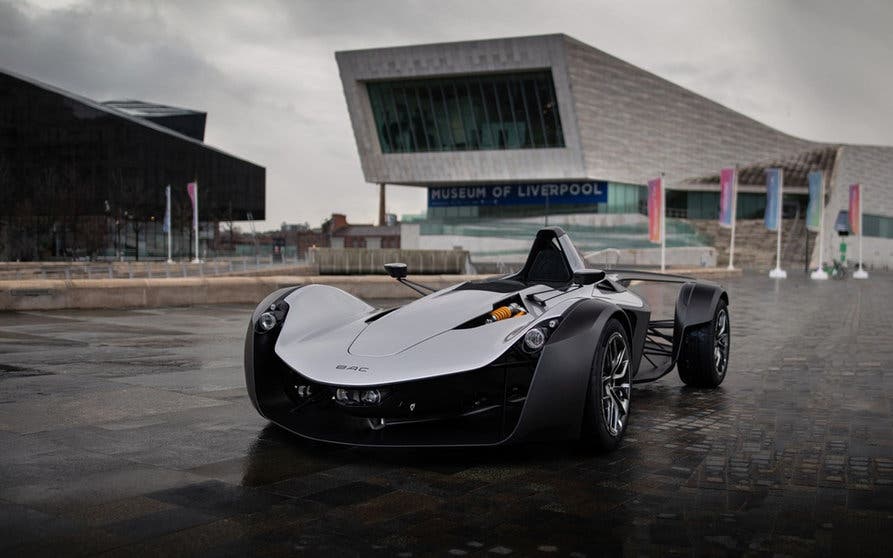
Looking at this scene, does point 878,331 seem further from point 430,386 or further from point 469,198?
point 469,198

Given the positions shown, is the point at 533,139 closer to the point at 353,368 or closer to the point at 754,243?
the point at 754,243

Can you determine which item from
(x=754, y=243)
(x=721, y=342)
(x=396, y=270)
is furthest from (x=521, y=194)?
(x=396, y=270)

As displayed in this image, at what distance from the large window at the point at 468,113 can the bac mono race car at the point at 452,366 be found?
57.9m

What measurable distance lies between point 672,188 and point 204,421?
232ft

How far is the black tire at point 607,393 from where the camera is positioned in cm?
519

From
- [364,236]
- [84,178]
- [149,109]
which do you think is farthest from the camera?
[364,236]

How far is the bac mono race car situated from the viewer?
16.4 feet

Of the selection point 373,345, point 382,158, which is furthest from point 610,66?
point 373,345

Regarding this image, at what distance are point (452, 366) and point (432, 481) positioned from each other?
0.69 m

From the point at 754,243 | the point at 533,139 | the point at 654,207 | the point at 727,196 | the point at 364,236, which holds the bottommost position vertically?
the point at 754,243

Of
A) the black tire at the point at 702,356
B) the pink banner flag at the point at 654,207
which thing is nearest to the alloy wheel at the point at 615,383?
the black tire at the point at 702,356

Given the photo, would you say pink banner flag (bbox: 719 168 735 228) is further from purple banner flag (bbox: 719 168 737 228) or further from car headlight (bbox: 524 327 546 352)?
car headlight (bbox: 524 327 546 352)

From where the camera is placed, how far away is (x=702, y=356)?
7.98m

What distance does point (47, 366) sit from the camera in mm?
8984
